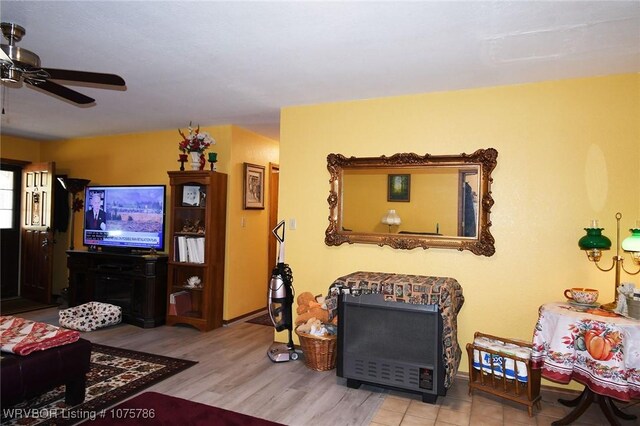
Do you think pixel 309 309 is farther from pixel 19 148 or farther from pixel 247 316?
pixel 19 148

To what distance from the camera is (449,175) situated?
332cm

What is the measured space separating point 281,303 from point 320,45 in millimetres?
2160

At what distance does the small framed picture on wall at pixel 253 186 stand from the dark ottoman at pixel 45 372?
8.59ft

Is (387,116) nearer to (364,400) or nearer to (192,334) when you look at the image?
(364,400)

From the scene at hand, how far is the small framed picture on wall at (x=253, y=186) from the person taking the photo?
4.93m

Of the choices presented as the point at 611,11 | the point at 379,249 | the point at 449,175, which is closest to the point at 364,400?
the point at 379,249

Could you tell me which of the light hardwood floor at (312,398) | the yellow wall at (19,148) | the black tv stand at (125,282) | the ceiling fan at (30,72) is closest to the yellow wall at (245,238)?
the black tv stand at (125,282)

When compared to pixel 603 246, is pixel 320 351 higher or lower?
lower

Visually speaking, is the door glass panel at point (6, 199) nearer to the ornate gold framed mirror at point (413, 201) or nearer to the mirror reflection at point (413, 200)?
the ornate gold framed mirror at point (413, 201)

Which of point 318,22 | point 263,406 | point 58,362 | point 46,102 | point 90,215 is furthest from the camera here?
point 90,215

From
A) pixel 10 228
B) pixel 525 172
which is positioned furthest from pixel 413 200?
pixel 10 228

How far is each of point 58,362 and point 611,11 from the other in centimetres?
363

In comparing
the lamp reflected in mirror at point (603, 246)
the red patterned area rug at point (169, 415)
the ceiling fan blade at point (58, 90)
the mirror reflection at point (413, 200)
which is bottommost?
the red patterned area rug at point (169, 415)

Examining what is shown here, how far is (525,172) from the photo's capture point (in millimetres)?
3129
